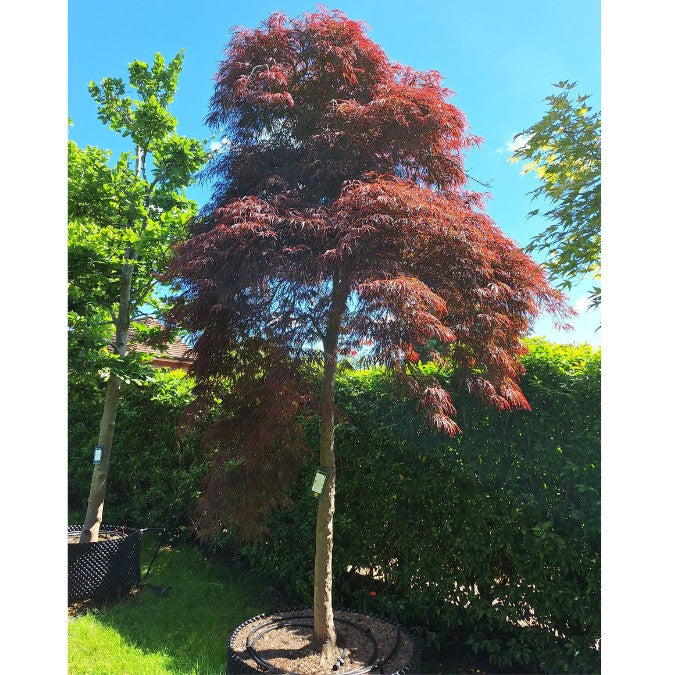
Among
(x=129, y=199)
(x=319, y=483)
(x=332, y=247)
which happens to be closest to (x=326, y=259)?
(x=332, y=247)

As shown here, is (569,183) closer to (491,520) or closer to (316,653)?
(491,520)

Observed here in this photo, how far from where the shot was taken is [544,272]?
204 cm

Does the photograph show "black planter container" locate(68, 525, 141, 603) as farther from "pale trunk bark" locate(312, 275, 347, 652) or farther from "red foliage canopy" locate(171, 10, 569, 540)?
"pale trunk bark" locate(312, 275, 347, 652)

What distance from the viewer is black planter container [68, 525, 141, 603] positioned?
2.93 metres

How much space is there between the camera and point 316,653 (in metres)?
2.05

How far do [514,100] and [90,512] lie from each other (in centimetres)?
323

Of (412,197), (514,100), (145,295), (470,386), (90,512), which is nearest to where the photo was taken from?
(412,197)

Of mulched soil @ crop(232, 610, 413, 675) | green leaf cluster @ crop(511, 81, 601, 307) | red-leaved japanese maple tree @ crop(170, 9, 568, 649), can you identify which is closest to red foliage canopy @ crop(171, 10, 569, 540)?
red-leaved japanese maple tree @ crop(170, 9, 568, 649)

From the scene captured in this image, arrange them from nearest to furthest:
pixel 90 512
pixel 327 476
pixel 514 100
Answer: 1. pixel 327 476
2. pixel 514 100
3. pixel 90 512

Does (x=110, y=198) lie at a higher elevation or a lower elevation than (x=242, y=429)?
higher

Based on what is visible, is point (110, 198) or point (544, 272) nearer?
point (544, 272)

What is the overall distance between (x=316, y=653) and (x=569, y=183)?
9.71 feet
